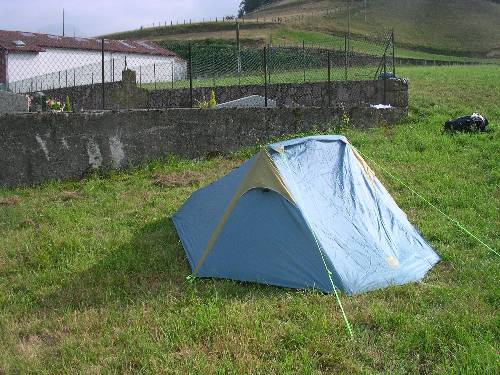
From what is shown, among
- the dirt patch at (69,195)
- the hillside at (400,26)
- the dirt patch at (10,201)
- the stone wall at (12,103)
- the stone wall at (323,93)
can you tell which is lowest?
the dirt patch at (10,201)

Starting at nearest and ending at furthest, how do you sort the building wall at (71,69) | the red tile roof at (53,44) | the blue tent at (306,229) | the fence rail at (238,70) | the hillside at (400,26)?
the blue tent at (306,229), the fence rail at (238,70), the building wall at (71,69), the red tile roof at (53,44), the hillside at (400,26)

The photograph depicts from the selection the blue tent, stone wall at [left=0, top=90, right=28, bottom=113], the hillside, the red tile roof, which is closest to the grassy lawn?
the blue tent

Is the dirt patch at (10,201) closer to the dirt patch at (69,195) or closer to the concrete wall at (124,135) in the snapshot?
the dirt patch at (69,195)

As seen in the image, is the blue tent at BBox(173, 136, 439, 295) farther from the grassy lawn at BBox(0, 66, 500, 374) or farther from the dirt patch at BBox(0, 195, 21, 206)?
the dirt patch at BBox(0, 195, 21, 206)

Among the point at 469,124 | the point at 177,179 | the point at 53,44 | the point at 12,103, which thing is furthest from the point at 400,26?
the point at 177,179

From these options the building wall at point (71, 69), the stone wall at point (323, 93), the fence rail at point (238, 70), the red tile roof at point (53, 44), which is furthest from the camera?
the red tile roof at point (53, 44)

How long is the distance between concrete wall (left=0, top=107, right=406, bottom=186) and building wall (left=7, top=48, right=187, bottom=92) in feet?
37.3

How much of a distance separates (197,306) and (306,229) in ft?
4.16

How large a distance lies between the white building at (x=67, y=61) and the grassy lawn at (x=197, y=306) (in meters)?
18.1

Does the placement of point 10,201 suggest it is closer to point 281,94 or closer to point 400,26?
point 281,94

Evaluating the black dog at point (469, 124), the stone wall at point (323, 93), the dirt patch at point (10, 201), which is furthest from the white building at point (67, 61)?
the dirt patch at point (10, 201)

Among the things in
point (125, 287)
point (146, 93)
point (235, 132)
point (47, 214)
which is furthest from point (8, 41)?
point (125, 287)

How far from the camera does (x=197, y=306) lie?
443cm

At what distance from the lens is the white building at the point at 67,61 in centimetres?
2672
